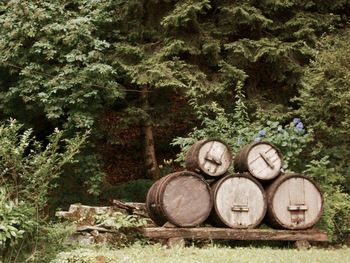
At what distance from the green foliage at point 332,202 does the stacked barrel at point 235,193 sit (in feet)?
1.69

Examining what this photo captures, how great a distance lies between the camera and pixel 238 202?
826cm

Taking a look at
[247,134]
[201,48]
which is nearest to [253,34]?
[201,48]

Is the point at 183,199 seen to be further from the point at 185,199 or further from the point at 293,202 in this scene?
the point at 293,202

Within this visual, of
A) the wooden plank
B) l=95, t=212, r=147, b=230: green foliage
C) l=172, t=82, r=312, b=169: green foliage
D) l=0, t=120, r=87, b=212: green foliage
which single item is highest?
l=172, t=82, r=312, b=169: green foliage

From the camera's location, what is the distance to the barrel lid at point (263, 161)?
841cm

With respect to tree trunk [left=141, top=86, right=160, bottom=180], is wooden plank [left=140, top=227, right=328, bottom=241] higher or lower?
lower

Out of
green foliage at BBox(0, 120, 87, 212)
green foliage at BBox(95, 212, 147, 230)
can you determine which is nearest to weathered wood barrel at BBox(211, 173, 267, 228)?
→ green foliage at BBox(95, 212, 147, 230)

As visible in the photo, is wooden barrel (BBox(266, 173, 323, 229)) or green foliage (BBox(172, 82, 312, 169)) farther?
green foliage (BBox(172, 82, 312, 169))

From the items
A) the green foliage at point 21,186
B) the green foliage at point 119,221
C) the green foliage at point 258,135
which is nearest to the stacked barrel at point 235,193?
the green foliage at point 119,221

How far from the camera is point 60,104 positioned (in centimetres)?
1179

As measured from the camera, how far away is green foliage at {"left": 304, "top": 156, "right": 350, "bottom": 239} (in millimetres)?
9039

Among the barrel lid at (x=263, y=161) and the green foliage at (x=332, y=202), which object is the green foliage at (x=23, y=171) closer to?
the barrel lid at (x=263, y=161)

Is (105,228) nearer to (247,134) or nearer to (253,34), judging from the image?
(247,134)

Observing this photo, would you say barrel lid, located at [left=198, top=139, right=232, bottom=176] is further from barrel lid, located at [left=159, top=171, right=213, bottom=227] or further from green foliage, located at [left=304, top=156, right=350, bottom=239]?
green foliage, located at [left=304, top=156, right=350, bottom=239]
